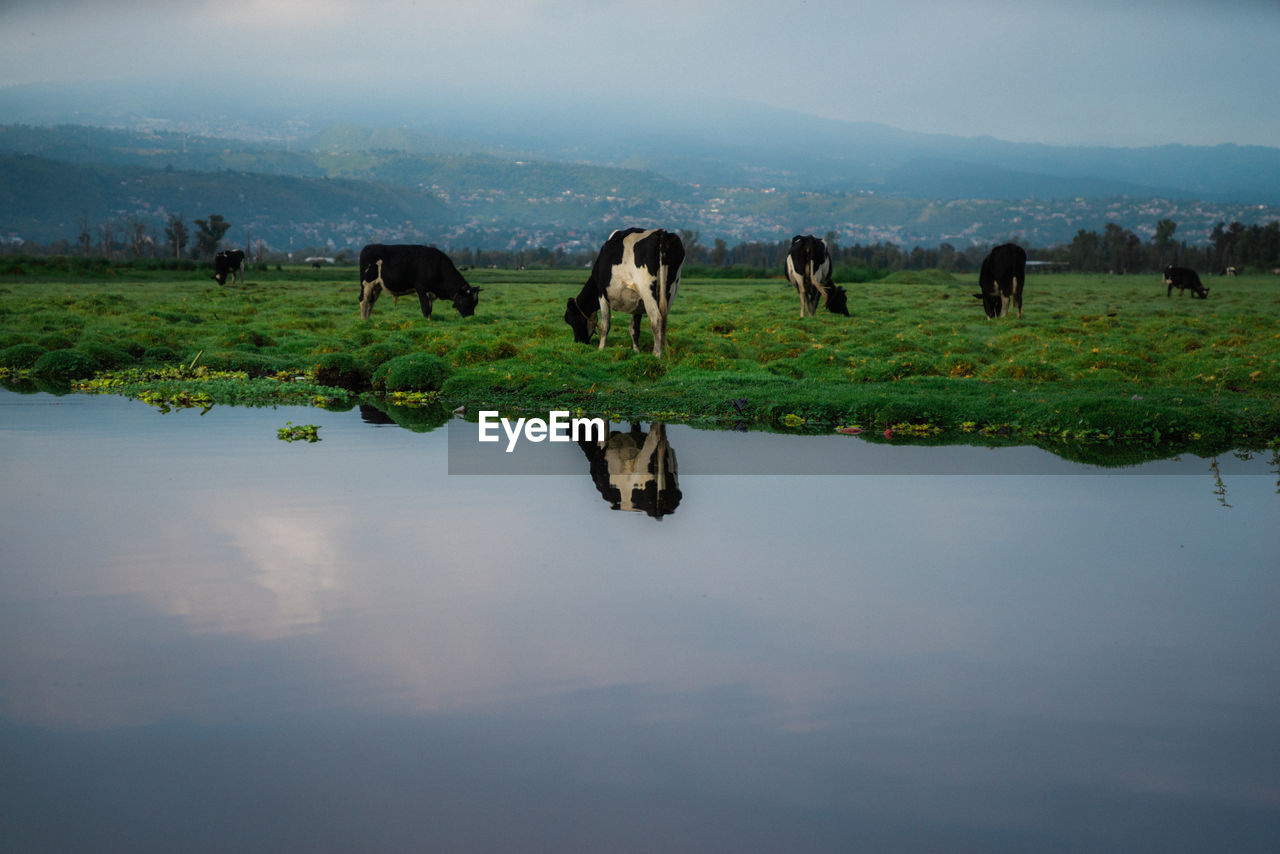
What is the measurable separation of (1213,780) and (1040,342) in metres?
20.7

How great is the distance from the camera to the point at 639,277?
22562 mm

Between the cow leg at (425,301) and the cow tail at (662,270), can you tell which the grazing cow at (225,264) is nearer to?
the cow leg at (425,301)

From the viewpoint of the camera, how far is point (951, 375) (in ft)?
69.1

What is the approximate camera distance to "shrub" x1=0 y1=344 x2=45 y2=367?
23.5 m

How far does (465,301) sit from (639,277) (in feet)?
37.8

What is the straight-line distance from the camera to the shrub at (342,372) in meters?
21.5

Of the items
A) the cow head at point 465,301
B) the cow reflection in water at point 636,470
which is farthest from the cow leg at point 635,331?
the cow head at point 465,301

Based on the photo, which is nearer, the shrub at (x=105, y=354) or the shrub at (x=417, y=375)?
the shrub at (x=417, y=375)

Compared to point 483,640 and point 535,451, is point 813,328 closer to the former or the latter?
point 535,451

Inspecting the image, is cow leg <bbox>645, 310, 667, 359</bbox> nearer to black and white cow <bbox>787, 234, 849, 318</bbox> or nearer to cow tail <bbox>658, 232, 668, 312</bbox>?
cow tail <bbox>658, 232, 668, 312</bbox>

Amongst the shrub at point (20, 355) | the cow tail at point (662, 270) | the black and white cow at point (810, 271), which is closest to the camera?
the cow tail at point (662, 270)

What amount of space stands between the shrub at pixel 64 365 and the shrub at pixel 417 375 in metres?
6.65

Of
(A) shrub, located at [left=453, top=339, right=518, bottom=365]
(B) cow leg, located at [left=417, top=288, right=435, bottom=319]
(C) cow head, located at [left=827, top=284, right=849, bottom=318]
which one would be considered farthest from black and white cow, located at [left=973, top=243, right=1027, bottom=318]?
(A) shrub, located at [left=453, top=339, right=518, bottom=365]

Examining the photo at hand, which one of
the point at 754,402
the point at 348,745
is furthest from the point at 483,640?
the point at 754,402
